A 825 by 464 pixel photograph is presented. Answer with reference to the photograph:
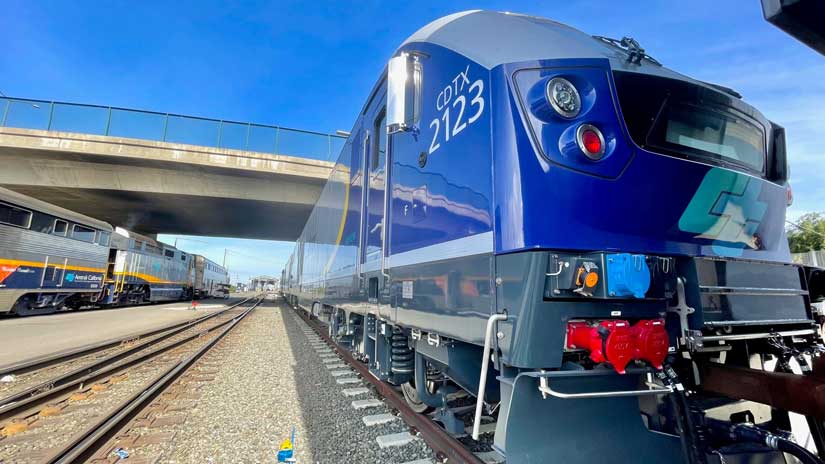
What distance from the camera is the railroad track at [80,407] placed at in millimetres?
3328

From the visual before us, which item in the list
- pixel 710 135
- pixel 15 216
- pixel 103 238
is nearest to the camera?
pixel 710 135

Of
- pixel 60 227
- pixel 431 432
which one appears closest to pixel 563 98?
pixel 431 432

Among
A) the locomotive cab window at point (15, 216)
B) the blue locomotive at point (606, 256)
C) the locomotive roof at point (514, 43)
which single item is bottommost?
the blue locomotive at point (606, 256)

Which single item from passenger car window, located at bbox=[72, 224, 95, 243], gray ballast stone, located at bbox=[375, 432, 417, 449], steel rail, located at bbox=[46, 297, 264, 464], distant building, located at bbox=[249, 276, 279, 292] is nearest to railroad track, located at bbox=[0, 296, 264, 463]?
steel rail, located at bbox=[46, 297, 264, 464]

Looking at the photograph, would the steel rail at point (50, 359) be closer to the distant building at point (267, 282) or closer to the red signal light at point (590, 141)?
the red signal light at point (590, 141)

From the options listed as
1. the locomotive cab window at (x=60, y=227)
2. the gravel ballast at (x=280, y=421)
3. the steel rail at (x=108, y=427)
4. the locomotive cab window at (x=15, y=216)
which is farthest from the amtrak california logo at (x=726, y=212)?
the locomotive cab window at (x=60, y=227)

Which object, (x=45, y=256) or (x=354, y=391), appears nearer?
(x=354, y=391)

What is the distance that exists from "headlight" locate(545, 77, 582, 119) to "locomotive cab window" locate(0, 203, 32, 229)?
53.1 ft

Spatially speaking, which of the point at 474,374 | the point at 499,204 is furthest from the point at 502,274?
the point at 474,374

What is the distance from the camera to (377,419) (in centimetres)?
385

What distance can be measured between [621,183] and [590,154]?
21 centimetres

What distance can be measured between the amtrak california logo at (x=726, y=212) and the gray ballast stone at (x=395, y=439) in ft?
8.75

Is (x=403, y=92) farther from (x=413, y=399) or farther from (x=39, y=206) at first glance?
(x=39, y=206)

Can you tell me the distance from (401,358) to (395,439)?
26.5 inches
